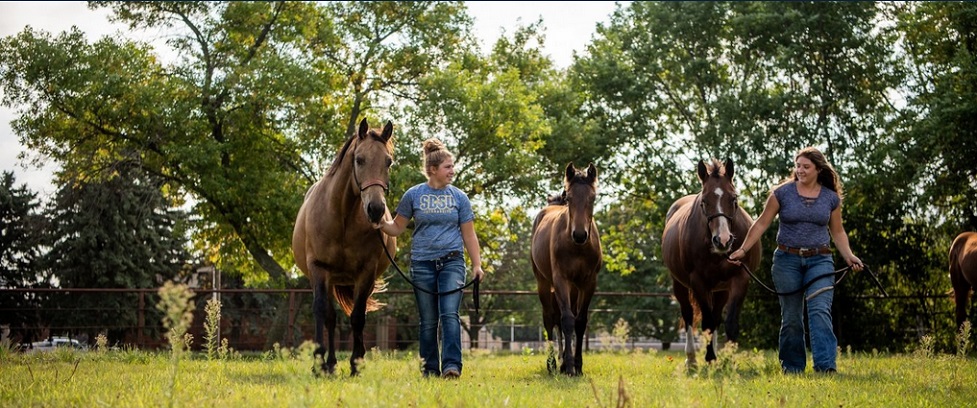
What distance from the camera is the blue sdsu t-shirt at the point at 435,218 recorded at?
283 inches

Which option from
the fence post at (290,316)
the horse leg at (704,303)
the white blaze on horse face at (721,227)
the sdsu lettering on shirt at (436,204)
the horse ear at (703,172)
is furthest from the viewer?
the fence post at (290,316)

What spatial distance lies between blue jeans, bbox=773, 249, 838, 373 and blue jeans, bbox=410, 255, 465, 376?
9.34ft

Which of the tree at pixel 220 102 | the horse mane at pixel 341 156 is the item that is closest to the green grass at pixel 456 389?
the horse mane at pixel 341 156

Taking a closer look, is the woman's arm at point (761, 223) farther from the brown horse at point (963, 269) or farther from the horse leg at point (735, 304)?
the brown horse at point (963, 269)

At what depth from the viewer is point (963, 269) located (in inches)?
526

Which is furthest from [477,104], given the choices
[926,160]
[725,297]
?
[725,297]

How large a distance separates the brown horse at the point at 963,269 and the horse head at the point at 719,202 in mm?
6840

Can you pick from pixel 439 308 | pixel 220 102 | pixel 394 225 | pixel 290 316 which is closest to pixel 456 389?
pixel 439 308

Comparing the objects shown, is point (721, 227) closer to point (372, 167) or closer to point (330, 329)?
point (372, 167)

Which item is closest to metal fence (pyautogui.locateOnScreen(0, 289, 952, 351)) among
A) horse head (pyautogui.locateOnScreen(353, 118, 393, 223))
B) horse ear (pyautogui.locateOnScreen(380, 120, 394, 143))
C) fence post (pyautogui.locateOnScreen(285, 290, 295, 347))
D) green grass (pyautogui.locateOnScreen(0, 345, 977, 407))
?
fence post (pyautogui.locateOnScreen(285, 290, 295, 347))

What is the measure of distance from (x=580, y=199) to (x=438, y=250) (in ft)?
5.21

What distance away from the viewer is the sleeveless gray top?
7.66 metres

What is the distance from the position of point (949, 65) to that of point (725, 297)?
11442mm

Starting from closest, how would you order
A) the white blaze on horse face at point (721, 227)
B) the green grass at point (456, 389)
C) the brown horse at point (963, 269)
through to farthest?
the green grass at point (456, 389)
the white blaze on horse face at point (721, 227)
the brown horse at point (963, 269)
